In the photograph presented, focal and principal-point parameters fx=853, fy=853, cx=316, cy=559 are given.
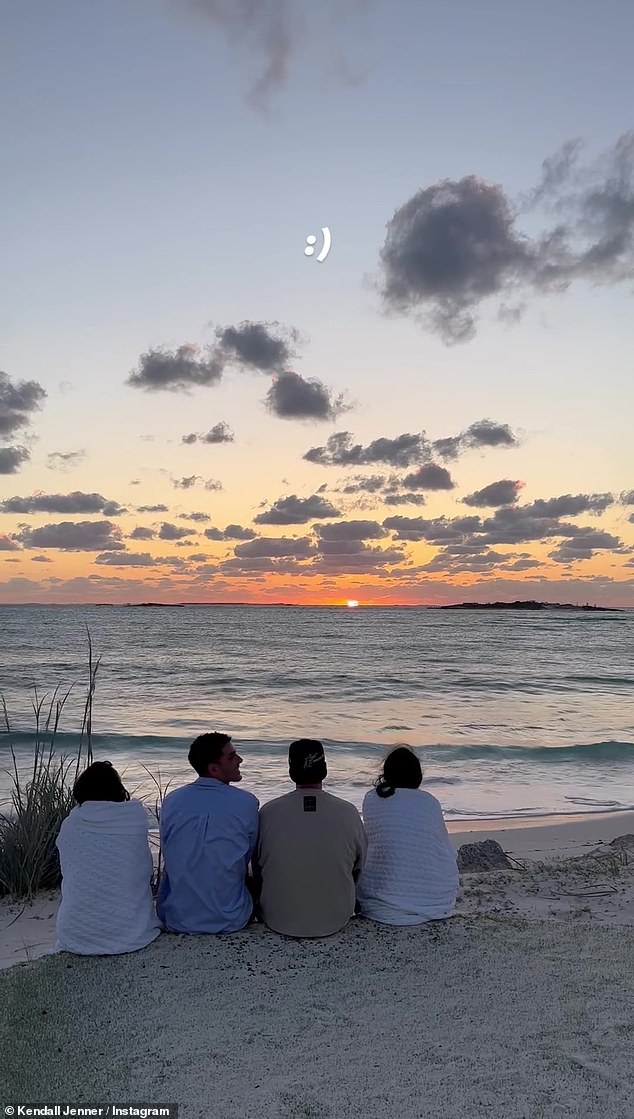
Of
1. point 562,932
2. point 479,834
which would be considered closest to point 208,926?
point 562,932

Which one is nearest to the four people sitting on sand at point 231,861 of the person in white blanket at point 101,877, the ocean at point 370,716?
the person in white blanket at point 101,877

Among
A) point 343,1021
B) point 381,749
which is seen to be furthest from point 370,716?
point 343,1021

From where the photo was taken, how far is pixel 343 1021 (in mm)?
3994

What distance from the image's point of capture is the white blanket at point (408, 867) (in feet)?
17.2

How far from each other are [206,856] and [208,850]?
0.04 meters

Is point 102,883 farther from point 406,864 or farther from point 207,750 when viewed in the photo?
point 406,864

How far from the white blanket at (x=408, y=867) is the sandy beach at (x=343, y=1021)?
0.44ft

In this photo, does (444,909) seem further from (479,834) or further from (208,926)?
(479,834)

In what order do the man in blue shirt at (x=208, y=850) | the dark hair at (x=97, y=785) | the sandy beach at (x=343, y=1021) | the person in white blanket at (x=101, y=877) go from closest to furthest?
the sandy beach at (x=343, y=1021) < the person in white blanket at (x=101, y=877) < the dark hair at (x=97, y=785) < the man in blue shirt at (x=208, y=850)

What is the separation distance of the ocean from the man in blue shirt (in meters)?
1.44

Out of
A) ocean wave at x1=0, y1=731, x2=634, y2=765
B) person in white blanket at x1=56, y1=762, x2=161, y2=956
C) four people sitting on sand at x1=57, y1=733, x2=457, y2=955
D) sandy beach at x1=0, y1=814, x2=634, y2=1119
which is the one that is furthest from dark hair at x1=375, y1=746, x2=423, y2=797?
ocean wave at x1=0, y1=731, x2=634, y2=765

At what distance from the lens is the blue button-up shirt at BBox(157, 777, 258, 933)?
5.01 meters

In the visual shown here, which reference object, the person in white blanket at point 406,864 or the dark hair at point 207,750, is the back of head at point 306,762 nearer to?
the dark hair at point 207,750

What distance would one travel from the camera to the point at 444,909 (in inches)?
209
